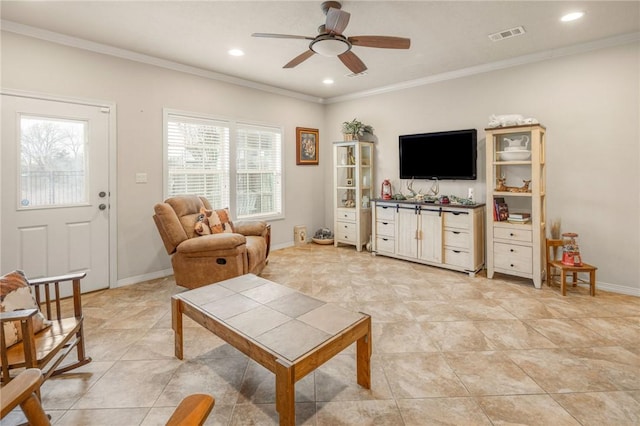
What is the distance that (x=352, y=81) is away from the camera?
5.14m

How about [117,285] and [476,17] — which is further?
[117,285]

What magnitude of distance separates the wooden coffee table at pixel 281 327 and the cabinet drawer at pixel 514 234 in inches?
110

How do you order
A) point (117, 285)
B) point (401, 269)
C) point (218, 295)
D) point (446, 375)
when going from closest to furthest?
point (446, 375) → point (218, 295) → point (117, 285) → point (401, 269)

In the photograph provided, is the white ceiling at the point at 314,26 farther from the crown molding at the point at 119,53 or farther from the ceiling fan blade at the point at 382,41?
the ceiling fan blade at the point at 382,41

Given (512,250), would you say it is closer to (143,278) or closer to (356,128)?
(356,128)

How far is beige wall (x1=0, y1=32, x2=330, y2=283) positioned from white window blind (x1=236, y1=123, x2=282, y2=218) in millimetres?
290

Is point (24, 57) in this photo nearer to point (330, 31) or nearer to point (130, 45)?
point (130, 45)

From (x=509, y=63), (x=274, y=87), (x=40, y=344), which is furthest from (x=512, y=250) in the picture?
(x=40, y=344)

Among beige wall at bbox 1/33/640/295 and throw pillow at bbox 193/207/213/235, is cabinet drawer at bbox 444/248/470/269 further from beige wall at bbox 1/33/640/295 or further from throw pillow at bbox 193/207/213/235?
throw pillow at bbox 193/207/213/235

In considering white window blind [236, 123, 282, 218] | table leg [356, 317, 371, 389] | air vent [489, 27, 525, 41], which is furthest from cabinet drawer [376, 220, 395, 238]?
table leg [356, 317, 371, 389]

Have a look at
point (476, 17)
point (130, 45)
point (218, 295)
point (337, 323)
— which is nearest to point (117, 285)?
point (218, 295)

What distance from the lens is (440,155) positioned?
190 inches

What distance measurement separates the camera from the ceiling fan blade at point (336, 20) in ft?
7.92

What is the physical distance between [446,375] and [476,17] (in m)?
3.09
